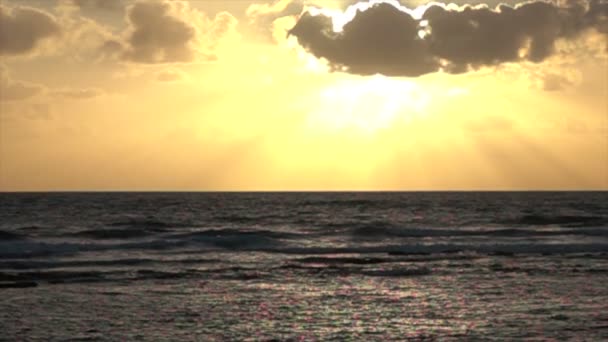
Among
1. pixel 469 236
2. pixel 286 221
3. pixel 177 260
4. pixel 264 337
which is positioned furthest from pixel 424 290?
pixel 286 221

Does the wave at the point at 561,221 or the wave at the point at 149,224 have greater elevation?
the wave at the point at 561,221

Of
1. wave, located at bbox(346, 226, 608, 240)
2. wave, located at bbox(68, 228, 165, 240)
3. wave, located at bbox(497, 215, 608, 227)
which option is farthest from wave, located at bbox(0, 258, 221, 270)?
wave, located at bbox(497, 215, 608, 227)

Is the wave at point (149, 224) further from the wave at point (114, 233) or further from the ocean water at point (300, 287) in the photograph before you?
the ocean water at point (300, 287)

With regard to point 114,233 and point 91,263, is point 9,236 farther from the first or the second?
point 91,263

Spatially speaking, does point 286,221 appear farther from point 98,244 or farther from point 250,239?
point 98,244

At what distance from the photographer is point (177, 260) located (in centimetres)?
3906

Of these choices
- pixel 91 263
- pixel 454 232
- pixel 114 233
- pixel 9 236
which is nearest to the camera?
pixel 91 263

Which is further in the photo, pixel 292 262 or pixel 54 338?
pixel 292 262

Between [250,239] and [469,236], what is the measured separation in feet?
54.5

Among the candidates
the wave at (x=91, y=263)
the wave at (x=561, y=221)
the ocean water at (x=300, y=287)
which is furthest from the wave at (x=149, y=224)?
the wave at (x=561, y=221)

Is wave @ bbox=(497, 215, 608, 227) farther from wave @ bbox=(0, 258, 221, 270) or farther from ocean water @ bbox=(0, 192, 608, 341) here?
wave @ bbox=(0, 258, 221, 270)

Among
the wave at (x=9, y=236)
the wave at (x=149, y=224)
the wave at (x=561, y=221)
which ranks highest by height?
the wave at (x=561, y=221)

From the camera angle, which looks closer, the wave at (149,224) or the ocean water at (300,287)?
the ocean water at (300,287)

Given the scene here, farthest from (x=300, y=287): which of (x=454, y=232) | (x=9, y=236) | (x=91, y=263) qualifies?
(x=454, y=232)
